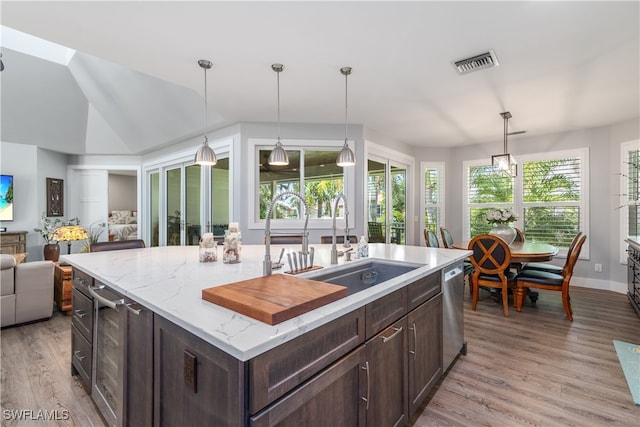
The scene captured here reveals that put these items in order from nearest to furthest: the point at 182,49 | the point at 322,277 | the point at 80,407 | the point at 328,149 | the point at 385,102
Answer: the point at 322,277, the point at 80,407, the point at 182,49, the point at 385,102, the point at 328,149

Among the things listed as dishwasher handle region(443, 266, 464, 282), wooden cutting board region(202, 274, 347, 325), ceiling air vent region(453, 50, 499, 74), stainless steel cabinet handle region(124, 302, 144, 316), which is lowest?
dishwasher handle region(443, 266, 464, 282)

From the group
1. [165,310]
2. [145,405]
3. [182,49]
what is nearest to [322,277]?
[165,310]

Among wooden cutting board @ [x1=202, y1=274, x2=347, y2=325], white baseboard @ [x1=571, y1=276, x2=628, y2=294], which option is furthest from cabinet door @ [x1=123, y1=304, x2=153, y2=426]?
white baseboard @ [x1=571, y1=276, x2=628, y2=294]

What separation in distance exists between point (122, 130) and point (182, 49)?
172 inches

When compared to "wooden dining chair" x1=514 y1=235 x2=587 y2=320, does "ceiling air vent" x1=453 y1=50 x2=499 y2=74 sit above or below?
above

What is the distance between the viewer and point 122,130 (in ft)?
19.3

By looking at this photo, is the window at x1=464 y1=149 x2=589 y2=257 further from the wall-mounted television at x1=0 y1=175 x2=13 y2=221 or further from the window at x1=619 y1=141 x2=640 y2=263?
the wall-mounted television at x1=0 y1=175 x2=13 y2=221

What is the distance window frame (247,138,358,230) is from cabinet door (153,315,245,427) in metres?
3.17

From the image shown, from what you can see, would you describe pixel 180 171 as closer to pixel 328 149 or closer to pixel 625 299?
pixel 328 149

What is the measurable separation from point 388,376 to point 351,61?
2399 mm

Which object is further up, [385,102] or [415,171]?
[385,102]

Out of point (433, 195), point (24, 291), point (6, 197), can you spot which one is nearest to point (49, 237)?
point (6, 197)

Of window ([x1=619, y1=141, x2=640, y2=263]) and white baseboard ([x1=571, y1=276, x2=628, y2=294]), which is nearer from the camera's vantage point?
window ([x1=619, y1=141, x2=640, y2=263])

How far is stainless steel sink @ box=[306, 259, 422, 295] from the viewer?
6.15 ft
